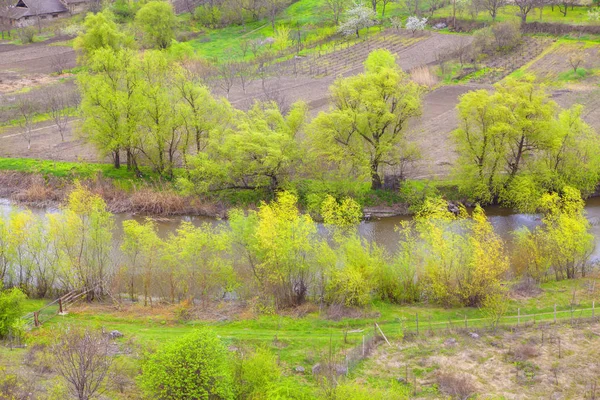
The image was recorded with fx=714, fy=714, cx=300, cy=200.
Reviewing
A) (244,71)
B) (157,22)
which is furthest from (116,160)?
(157,22)

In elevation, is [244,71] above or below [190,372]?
above

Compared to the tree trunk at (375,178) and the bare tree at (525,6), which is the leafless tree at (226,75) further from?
the bare tree at (525,6)

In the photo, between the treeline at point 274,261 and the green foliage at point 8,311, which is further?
the treeline at point 274,261

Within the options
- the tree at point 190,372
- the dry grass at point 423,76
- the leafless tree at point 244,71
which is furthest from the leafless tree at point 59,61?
the tree at point 190,372

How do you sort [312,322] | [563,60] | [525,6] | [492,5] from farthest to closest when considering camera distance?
[492,5], [525,6], [563,60], [312,322]

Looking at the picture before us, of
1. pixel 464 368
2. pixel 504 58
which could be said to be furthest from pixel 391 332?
pixel 504 58

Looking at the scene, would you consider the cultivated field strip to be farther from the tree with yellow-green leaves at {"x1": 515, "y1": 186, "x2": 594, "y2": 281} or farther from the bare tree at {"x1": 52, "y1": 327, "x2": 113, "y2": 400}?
the bare tree at {"x1": 52, "y1": 327, "x2": 113, "y2": 400}

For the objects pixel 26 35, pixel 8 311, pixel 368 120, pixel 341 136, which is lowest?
pixel 8 311

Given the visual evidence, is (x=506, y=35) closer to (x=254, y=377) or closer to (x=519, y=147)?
(x=519, y=147)
